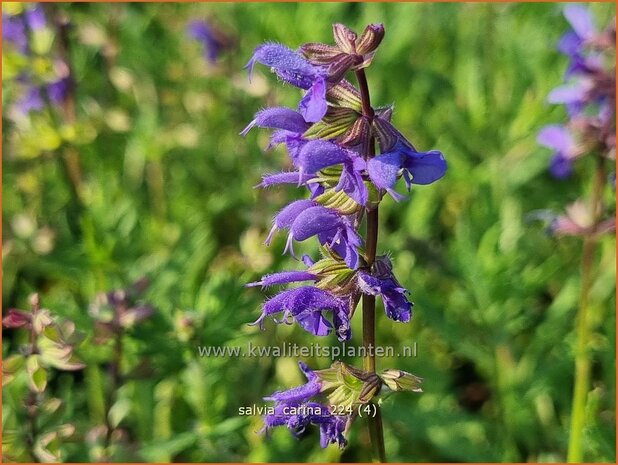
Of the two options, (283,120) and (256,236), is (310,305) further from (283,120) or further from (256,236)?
A: (256,236)

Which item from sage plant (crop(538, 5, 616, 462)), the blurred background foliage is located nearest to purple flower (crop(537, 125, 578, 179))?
sage plant (crop(538, 5, 616, 462))

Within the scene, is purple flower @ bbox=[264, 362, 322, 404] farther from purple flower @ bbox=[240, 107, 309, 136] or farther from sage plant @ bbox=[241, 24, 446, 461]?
purple flower @ bbox=[240, 107, 309, 136]

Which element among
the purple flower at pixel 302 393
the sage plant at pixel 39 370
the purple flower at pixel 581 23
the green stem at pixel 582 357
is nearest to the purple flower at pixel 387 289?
the purple flower at pixel 302 393

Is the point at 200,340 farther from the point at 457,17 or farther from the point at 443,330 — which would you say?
the point at 457,17

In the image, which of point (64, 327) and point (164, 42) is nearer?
point (64, 327)

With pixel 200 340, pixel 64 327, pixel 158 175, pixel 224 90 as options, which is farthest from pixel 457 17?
pixel 64 327

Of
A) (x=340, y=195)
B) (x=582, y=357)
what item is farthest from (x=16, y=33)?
(x=582, y=357)
